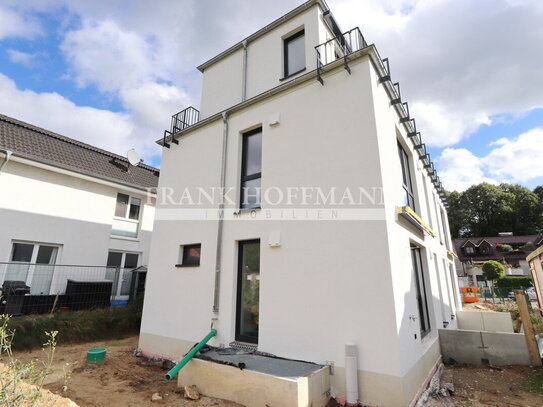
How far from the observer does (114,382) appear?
15.3 ft

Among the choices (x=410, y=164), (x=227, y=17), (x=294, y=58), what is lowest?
(x=410, y=164)

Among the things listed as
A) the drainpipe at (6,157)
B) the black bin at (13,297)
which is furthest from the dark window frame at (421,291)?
the drainpipe at (6,157)

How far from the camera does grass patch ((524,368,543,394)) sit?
4518mm

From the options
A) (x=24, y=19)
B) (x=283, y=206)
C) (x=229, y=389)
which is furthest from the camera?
(x=24, y=19)

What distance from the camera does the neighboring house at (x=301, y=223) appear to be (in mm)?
3914

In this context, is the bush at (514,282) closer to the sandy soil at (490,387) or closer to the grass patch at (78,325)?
the sandy soil at (490,387)

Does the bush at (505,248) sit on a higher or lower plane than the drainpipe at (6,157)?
lower

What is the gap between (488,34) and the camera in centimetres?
612

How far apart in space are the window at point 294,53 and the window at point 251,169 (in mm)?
1753

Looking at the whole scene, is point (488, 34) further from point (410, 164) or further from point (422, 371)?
point (422, 371)

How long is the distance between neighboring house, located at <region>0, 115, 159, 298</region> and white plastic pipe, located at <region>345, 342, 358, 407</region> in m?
8.42

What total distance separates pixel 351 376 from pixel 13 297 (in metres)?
8.42

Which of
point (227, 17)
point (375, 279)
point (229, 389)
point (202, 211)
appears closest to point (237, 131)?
Answer: point (202, 211)

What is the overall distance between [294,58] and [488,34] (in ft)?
14.5
